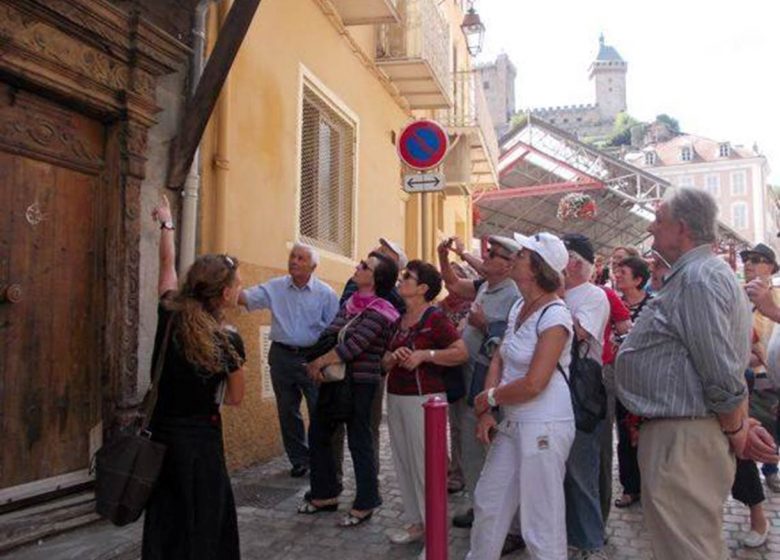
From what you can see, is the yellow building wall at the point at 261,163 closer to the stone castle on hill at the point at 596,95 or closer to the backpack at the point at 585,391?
the backpack at the point at 585,391

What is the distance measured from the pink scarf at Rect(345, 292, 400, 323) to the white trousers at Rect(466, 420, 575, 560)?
143cm

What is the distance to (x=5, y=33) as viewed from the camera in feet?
12.3

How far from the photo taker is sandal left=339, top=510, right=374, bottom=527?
4.53m

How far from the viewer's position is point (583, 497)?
3.83 metres

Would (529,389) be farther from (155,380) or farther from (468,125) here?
(468,125)

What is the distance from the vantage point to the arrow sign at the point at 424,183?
6.46m

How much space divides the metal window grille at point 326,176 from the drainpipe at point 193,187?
81.2 inches

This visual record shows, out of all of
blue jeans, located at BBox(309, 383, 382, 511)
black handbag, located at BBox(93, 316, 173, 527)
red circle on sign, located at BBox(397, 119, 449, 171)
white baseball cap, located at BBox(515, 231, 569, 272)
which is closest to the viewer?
black handbag, located at BBox(93, 316, 173, 527)

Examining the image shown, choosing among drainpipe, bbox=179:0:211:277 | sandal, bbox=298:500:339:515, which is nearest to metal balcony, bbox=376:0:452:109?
drainpipe, bbox=179:0:211:277

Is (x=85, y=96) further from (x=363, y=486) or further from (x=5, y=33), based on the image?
(x=363, y=486)

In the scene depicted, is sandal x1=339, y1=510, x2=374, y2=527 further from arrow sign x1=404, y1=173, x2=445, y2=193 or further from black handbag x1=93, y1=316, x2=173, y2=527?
arrow sign x1=404, y1=173, x2=445, y2=193

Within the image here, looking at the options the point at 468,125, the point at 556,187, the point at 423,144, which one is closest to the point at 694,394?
the point at 423,144

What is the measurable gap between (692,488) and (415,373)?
6.26ft

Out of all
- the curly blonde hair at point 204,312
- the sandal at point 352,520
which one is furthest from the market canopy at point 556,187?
the curly blonde hair at point 204,312
